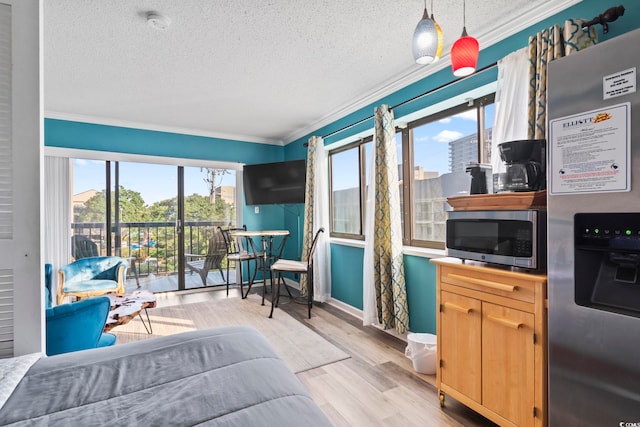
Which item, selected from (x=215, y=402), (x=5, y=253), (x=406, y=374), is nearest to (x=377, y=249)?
(x=406, y=374)

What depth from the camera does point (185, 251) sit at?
4859mm

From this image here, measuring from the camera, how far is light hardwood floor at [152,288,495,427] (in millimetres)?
1808

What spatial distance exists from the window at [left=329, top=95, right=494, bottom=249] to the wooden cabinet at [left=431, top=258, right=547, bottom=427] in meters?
0.96

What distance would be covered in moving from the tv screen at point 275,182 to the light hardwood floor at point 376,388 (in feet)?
7.49

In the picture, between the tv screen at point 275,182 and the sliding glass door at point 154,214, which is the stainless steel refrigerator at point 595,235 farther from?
the sliding glass door at point 154,214

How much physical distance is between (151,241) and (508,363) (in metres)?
4.74

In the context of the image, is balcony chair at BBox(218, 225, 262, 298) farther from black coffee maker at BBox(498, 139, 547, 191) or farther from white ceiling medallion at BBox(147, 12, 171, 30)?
black coffee maker at BBox(498, 139, 547, 191)

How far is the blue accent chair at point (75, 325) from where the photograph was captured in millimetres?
1528

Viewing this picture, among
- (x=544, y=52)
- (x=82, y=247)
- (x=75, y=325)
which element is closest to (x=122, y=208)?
(x=82, y=247)

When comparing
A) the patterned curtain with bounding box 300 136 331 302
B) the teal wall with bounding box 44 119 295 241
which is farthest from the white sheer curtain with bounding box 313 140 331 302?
the teal wall with bounding box 44 119 295 241

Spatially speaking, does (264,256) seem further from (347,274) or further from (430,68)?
(430,68)

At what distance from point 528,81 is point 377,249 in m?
1.81

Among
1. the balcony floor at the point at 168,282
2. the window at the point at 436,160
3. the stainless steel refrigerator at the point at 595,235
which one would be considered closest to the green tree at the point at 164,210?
the balcony floor at the point at 168,282

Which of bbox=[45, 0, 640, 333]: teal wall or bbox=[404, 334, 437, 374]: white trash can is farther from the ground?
bbox=[45, 0, 640, 333]: teal wall
